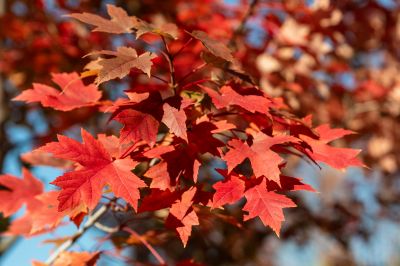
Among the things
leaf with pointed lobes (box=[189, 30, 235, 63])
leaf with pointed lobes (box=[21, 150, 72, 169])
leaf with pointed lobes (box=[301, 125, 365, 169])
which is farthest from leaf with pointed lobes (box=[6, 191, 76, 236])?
leaf with pointed lobes (box=[301, 125, 365, 169])

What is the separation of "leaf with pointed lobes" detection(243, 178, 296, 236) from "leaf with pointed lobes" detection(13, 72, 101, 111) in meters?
0.66

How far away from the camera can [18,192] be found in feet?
6.36

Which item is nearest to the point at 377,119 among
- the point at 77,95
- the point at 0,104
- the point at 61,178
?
the point at 0,104

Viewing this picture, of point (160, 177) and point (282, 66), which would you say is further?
point (282, 66)

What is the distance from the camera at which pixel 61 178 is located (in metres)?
1.26

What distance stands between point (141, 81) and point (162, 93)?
101 inches

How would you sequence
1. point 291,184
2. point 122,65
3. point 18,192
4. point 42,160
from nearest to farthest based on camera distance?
point 122,65, point 291,184, point 18,192, point 42,160

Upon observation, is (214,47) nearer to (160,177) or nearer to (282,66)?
(160,177)

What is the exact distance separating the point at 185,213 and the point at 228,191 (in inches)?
5.4

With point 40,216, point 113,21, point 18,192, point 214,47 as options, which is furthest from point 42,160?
point 214,47

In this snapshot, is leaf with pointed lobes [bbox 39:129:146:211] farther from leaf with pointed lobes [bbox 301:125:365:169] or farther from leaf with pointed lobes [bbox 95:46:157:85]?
leaf with pointed lobes [bbox 301:125:365:169]

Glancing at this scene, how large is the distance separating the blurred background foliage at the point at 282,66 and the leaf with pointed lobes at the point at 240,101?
0.73m

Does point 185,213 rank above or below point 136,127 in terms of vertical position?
below

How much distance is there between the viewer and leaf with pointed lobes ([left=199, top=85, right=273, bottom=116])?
56.3 inches
